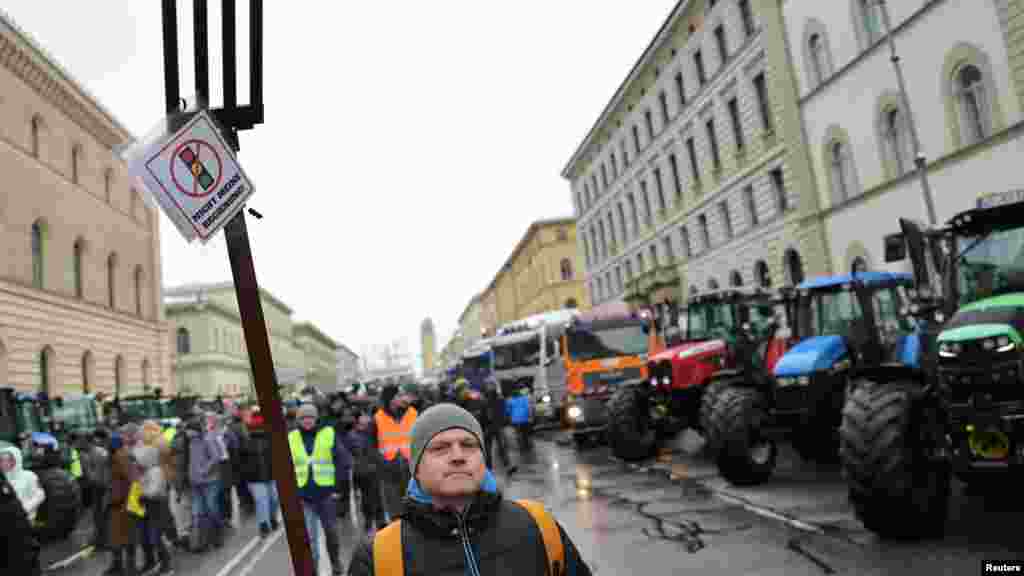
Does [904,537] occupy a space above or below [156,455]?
below

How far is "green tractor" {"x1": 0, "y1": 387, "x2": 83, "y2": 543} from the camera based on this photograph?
11.2m

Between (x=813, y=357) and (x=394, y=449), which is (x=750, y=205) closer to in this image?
(x=813, y=357)

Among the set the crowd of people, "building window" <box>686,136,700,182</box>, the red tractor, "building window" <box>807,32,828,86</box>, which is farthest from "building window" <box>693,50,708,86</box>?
the crowd of people

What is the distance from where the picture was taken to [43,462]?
12164 millimetres

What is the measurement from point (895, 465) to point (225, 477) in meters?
9.50

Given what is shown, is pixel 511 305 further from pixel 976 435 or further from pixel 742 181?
pixel 976 435

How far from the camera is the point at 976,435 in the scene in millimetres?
5762

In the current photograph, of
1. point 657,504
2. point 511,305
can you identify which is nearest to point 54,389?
point 657,504

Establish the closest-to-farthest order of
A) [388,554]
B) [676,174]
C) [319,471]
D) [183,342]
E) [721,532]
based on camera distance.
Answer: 1. [388,554]
2. [319,471]
3. [721,532]
4. [676,174]
5. [183,342]

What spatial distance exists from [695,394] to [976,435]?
6859 millimetres

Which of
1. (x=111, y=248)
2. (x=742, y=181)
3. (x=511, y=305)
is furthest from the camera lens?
(x=511, y=305)

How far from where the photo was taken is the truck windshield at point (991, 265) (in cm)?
627

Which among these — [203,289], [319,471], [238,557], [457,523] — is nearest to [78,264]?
[238,557]

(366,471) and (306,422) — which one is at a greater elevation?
(306,422)
